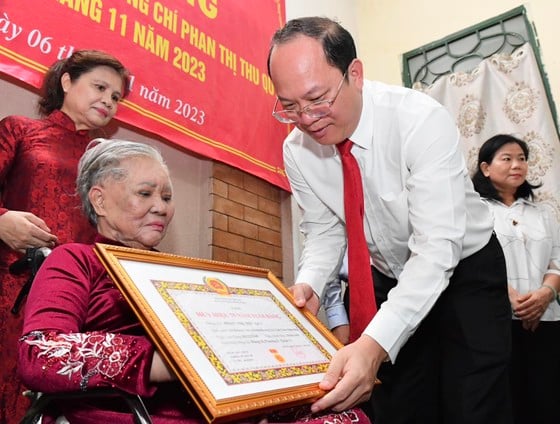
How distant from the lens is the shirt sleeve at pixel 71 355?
2.55 ft

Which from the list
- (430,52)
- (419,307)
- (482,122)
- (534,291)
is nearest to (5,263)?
(419,307)

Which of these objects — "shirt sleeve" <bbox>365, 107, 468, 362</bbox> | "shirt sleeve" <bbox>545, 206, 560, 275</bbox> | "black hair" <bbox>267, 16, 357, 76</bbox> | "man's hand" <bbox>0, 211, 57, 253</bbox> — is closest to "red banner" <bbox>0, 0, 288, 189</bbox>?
"man's hand" <bbox>0, 211, 57, 253</bbox>

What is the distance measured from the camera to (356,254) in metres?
1.32

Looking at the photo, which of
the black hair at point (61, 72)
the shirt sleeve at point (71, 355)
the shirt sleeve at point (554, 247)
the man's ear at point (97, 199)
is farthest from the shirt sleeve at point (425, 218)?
the shirt sleeve at point (554, 247)

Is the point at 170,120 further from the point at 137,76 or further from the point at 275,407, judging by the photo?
the point at 275,407

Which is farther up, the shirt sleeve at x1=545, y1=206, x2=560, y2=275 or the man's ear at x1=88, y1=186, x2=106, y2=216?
the shirt sleeve at x1=545, y1=206, x2=560, y2=275

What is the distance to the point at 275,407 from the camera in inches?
30.4

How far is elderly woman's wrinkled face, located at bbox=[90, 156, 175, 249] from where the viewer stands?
45.3 inches

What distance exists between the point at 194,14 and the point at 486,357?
189 centimetres

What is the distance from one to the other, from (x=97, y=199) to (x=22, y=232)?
0.89ft

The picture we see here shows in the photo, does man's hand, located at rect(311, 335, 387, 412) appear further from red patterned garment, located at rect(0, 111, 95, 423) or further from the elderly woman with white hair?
red patterned garment, located at rect(0, 111, 95, 423)

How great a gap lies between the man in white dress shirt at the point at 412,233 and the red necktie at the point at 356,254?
0.11 feet

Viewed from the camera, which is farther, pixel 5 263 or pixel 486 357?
pixel 5 263

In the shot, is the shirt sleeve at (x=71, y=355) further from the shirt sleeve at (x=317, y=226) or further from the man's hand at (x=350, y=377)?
the shirt sleeve at (x=317, y=226)
